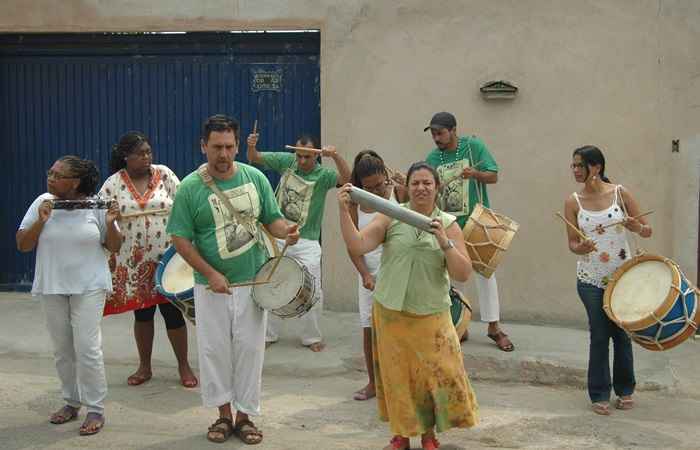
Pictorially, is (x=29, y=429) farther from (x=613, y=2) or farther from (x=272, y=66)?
(x=613, y=2)

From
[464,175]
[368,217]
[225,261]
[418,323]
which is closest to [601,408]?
[418,323]

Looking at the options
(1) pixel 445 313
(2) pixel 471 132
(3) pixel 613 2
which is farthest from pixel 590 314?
(3) pixel 613 2

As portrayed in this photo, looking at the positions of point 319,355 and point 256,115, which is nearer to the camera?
point 319,355

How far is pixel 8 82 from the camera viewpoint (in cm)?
1025

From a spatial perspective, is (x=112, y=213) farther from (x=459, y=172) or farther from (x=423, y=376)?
(x=459, y=172)

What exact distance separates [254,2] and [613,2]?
3328 millimetres

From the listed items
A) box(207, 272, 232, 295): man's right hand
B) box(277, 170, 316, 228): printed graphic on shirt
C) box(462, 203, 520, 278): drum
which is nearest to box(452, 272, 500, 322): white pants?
box(462, 203, 520, 278): drum

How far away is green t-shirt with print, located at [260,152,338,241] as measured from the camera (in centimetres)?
800

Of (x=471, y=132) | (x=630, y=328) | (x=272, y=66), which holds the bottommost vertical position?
(x=630, y=328)

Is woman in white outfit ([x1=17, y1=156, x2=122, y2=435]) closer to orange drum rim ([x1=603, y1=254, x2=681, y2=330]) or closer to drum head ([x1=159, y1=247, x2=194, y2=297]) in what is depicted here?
drum head ([x1=159, y1=247, x2=194, y2=297])

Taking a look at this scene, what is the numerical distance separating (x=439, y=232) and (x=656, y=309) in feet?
6.03

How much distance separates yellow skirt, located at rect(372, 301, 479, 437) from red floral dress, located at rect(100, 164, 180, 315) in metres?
2.06

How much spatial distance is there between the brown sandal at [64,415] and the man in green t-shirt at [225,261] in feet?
3.34

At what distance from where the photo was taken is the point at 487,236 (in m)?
7.52
